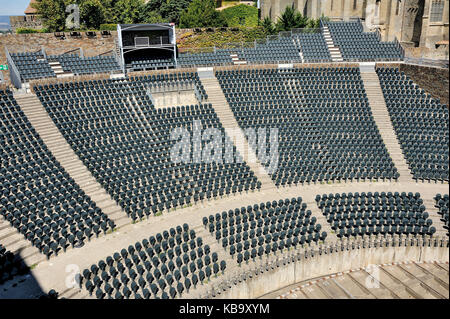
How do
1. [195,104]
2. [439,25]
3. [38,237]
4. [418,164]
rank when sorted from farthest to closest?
[439,25], [195,104], [418,164], [38,237]

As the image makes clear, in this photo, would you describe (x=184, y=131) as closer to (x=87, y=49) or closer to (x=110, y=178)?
(x=110, y=178)

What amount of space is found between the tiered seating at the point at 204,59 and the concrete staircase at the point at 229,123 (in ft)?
9.47

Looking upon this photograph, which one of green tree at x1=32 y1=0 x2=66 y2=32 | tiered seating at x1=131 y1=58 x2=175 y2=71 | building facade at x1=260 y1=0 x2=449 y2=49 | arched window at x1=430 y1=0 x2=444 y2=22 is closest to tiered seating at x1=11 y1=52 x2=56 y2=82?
tiered seating at x1=131 y1=58 x2=175 y2=71

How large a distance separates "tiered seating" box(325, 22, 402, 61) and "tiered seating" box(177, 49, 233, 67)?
1220 centimetres

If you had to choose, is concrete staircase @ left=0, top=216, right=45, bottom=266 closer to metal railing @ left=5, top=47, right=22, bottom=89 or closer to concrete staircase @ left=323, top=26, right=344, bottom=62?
metal railing @ left=5, top=47, right=22, bottom=89

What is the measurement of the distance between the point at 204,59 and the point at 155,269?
24.2m

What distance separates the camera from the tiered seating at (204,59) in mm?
34969

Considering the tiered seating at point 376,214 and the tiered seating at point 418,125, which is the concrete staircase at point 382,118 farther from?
the tiered seating at point 376,214

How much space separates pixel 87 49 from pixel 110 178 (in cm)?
2098

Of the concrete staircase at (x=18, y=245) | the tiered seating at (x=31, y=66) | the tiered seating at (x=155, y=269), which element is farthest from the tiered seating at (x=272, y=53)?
the concrete staircase at (x=18, y=245)

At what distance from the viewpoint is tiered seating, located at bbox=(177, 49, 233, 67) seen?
3497 cm

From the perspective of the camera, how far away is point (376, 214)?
21312 millimetres
